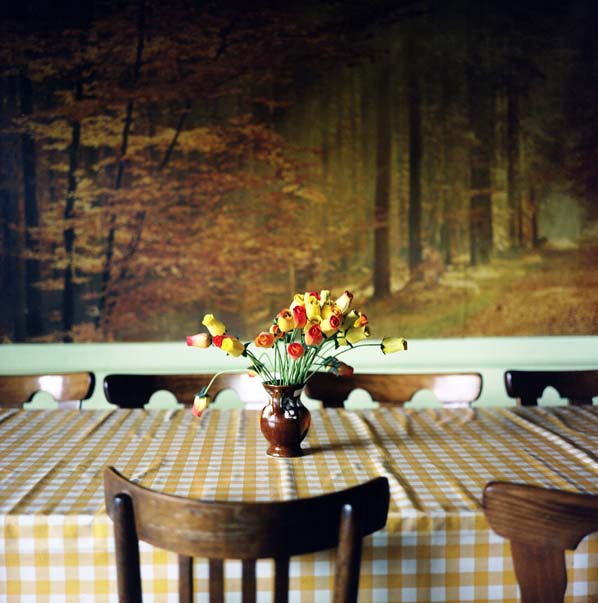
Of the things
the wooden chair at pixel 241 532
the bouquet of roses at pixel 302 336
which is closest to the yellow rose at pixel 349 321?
the bouquet of roses at pixel 302 336

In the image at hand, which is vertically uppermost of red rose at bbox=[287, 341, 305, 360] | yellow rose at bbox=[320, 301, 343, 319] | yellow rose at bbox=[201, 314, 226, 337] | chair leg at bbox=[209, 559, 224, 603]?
yellow rose at bbox=[320, 301, 343, 319]

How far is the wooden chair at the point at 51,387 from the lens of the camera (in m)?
2.51

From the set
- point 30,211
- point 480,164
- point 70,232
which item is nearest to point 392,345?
point 480,164

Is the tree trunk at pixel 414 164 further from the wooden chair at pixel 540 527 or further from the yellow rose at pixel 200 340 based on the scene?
the wooden chair at pixel 540 527

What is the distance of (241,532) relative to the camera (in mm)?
1102

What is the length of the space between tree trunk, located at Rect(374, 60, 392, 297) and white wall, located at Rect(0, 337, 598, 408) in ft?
1.20

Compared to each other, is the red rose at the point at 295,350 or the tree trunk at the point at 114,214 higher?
the tree trunk at the point at 114,214

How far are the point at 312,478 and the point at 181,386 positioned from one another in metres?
1.04

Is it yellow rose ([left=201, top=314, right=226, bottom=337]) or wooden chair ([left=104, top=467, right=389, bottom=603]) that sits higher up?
yellow rose ([left=201, top=314, right=226, bottom=337])

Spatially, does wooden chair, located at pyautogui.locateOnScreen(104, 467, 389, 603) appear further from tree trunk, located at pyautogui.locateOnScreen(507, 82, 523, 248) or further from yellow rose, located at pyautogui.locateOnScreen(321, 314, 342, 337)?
tree trunk, located at pyautogui.locateOnScreen(507, 82, 523, 248)

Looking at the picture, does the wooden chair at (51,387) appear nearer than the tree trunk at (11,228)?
Yes

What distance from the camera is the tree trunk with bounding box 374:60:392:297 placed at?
11.5ft

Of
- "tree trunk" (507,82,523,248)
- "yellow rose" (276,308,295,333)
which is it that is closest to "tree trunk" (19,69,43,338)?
"yellow rose" (276,308,295,333)

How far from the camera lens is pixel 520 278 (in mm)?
3580
